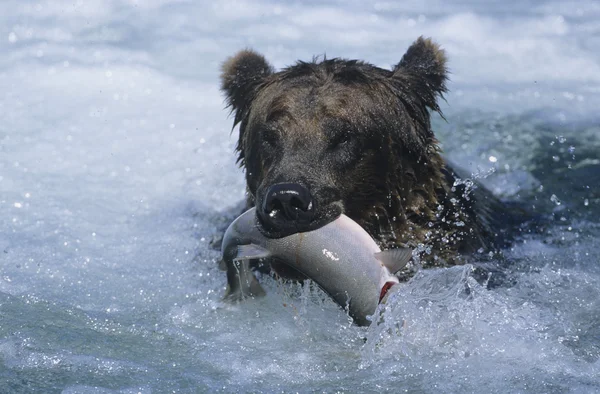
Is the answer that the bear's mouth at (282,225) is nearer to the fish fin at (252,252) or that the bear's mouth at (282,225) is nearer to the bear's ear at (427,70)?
the fish fin at (252,252)

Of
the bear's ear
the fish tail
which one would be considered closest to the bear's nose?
the fish tail

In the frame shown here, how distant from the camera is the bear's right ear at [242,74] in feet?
16.0

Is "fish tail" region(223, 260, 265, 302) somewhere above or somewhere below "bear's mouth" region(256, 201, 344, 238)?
below

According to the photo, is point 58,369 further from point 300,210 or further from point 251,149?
point 251,149

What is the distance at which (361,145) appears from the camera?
14.0 feet

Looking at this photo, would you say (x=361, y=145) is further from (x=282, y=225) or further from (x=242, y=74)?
(x=242, y=74)

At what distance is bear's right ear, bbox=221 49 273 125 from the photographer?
4887 mm

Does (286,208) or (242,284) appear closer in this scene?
(286,208)

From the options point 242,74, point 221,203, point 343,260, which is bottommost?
point 221,203

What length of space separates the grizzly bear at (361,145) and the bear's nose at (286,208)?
0.42 ft

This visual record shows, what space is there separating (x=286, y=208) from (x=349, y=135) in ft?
2.77

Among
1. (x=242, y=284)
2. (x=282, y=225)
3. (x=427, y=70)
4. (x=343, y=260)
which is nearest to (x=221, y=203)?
(x=242, y=284)

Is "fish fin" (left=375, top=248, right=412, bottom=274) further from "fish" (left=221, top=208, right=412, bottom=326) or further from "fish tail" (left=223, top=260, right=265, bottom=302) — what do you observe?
"fish tail" (left=223, top=260, right=265, bottom=302)

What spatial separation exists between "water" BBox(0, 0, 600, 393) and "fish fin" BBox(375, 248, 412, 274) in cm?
19
